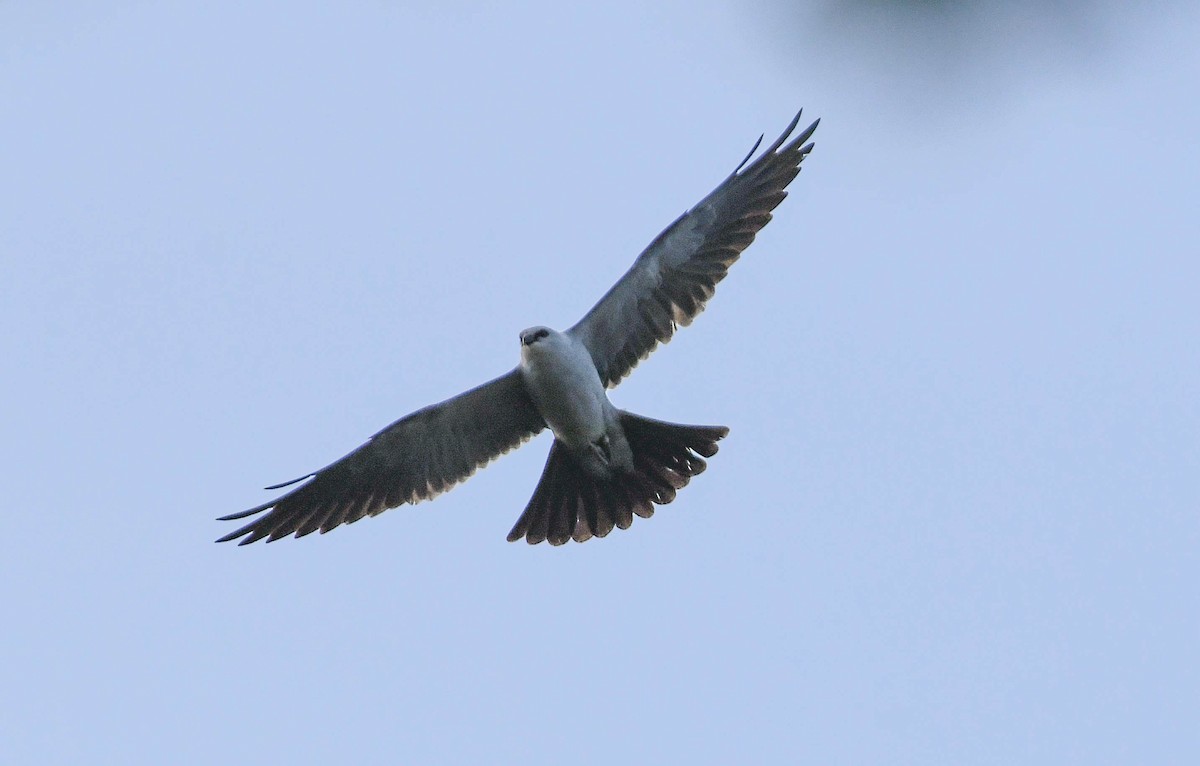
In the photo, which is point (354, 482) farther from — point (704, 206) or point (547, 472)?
point (704, 206)

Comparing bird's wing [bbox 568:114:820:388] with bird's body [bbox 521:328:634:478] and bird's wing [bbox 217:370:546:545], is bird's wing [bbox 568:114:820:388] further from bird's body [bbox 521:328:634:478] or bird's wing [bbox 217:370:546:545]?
bird's wing [bbox 217:370:546:545]

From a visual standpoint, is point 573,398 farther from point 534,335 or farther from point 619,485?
point 619,485

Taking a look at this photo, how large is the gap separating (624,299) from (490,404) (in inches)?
46.0

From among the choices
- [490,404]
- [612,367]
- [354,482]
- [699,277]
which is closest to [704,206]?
Result: [699,277]

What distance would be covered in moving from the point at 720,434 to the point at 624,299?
3.64 ft

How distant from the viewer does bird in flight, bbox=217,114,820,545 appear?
10.9 meters

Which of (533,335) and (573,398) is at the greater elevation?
(533,335)

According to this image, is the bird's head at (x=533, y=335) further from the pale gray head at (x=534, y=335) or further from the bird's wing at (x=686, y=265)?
the bird's wing at (x=686, y=265)

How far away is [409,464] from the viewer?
37.0 ft

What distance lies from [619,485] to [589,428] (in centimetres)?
54

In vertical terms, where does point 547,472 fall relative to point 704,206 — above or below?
below

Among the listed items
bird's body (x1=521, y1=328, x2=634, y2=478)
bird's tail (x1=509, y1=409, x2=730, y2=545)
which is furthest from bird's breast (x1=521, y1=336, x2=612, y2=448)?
bird's tail (x1=509, y1=409, x2=730, y2=545)

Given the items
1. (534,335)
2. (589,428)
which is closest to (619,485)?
(589,428)

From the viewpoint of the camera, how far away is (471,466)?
37.2ft
